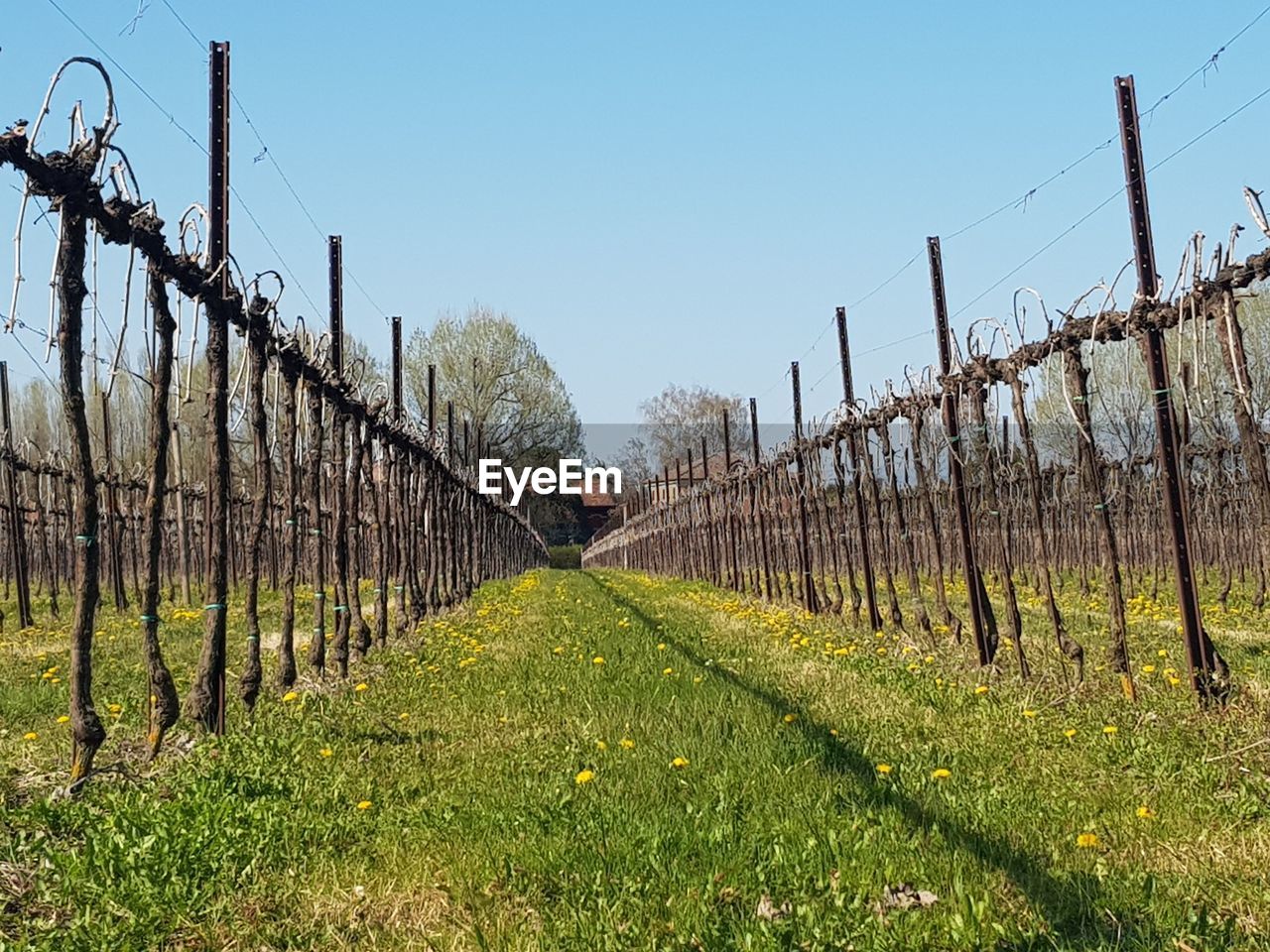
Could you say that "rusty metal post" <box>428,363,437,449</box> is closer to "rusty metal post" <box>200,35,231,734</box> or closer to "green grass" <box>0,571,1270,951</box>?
"rusty metal post" <box>200,35,231,734</box>

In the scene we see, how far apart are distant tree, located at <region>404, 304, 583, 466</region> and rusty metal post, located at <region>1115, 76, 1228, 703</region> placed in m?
52.5

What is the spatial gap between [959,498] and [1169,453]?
110 inches

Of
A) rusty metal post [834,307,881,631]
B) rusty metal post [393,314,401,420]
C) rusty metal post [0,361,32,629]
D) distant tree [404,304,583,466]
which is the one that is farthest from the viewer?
distant tree [404,304,583,466]

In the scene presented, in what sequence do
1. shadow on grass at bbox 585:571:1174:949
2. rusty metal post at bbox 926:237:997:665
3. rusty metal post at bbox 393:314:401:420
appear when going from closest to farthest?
shadow on grass at bbox 585:571:1174:949, rusty metal post at bbox 926:237:997:665, rusty metal post at bbox 393:314:401:420

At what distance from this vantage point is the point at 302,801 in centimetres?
477

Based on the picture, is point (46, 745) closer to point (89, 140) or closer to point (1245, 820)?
point (89, 140)

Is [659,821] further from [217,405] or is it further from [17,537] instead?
[17,537]

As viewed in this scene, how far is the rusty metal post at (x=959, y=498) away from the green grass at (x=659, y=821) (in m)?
1.25

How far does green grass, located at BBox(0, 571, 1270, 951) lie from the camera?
333 cm

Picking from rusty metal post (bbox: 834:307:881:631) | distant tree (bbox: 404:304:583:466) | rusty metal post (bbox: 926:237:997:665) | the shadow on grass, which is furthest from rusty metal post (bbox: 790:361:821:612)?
distant tree (bbox: 404:304:583:466)

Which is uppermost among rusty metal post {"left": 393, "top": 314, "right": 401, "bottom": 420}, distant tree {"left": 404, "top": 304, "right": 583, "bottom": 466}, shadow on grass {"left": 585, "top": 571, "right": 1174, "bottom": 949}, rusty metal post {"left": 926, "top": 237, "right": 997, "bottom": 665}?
distant tree {"left": 404, "top": 304, "right": 583, "bottom": 466}

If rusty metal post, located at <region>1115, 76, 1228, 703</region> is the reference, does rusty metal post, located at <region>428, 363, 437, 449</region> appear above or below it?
above

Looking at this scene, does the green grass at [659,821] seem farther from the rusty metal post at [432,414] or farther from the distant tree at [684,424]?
the distant tree at [684,424]

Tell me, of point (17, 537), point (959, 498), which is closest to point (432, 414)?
point (17, 537)
